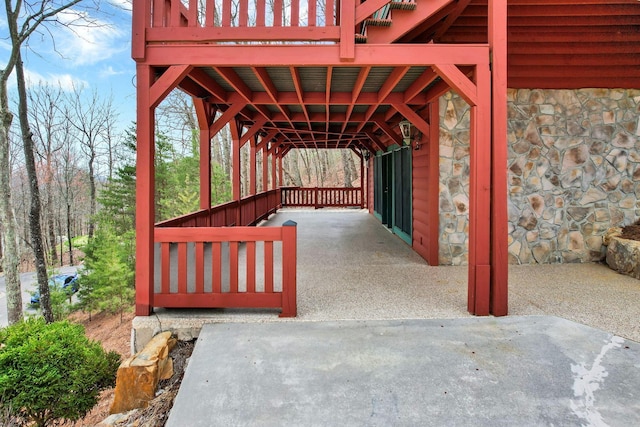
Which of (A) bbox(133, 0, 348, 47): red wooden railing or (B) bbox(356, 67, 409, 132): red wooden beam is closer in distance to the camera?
(A) bbox(133, 0, 348, 47): red wooden railing

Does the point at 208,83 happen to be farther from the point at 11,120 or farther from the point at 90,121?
the point at 90,121

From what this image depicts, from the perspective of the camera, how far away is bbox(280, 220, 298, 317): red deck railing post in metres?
3.22

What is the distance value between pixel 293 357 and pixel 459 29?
13.2ft

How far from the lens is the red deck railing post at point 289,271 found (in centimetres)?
322

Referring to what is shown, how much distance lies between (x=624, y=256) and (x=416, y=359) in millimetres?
3841

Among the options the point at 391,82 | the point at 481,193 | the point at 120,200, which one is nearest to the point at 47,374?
the point at 481,193

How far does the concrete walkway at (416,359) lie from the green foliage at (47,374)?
1.67 feet

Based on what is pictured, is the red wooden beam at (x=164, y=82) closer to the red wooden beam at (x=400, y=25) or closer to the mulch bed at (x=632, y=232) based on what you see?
the red wooden beam at (x=400, y=25)

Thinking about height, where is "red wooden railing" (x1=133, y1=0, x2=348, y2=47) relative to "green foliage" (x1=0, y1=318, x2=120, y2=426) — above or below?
above

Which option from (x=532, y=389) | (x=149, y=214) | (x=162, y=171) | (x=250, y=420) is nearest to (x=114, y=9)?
(x=162, y=171)

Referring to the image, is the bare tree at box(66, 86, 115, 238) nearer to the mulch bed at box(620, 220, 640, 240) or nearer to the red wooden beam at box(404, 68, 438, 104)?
the red wooden beam at box(404, 68, 438, 104)

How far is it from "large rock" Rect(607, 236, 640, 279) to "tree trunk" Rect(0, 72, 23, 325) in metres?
10.1

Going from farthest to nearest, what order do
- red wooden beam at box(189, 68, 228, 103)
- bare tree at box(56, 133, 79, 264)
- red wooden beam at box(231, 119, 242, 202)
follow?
bare tree at box(56, 133, 79, 264)
red wooden beam at box(231, 119, 242, 202)
red wooden beam at box(189, 68, 228, 103)

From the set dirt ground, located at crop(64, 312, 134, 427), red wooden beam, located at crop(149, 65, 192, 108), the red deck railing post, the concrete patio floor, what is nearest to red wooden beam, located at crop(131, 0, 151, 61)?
red wooden beam, located at crop(149, 65, 192, 108)
